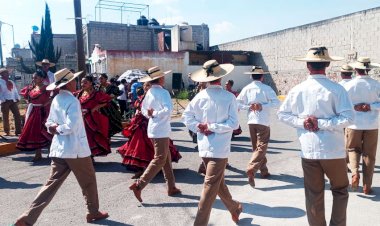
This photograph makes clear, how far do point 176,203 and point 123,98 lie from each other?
30.3ft

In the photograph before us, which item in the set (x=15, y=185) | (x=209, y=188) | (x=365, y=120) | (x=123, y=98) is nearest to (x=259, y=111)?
(x=365, y=120)

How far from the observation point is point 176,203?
18.0 ft

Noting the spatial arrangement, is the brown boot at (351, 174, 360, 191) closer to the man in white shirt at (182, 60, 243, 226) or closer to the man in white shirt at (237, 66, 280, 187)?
the man in white shirt at (237, 66, 280, 187)

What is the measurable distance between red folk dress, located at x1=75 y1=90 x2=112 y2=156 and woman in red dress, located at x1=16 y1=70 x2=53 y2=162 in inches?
40.4

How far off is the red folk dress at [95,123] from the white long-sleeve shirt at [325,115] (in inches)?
182

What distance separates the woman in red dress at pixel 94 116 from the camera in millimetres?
7461

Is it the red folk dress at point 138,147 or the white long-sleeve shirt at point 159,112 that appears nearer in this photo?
the white long-sleeve shirt at point 159,112

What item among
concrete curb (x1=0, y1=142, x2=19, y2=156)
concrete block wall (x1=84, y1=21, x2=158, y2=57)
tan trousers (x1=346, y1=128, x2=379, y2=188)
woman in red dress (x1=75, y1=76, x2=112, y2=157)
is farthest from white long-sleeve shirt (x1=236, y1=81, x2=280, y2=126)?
concrete block wall (x1=84, y1=21, x2=158, y2=57)

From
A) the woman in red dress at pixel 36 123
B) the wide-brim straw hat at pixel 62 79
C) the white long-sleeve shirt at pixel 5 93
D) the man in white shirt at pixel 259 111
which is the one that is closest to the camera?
the wide-brim straw hat at pixel 62 79

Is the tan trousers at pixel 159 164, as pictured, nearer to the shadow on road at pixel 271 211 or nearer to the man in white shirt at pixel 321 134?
the shadow on road at pixel 271 211

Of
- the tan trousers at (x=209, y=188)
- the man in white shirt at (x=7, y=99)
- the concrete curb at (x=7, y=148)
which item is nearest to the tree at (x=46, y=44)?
the man in white shirt at (x=7, y=99)

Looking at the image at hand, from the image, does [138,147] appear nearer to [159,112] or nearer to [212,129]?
[159,112]

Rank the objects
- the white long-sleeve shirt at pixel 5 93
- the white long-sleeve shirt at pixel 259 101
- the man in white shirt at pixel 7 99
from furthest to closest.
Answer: the man in white shirt at pixel 7 99
the white long-sleeve shirt at pixel 5 93
the white long-sleeve shirt at pixel 259 101

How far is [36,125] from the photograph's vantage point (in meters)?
8.24
